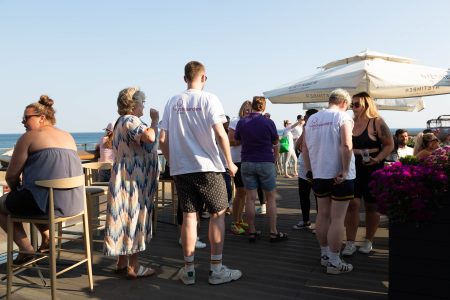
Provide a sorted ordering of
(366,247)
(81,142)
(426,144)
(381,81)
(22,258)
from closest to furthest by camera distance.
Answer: (22,258)
(366,247)
(426,144)
(381,81)
(81,142)

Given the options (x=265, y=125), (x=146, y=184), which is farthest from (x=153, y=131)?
(x=265, y=125)

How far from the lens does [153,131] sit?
3223 mm

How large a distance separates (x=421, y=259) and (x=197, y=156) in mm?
1710

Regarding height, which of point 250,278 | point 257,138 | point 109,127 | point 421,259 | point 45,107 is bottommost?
point 250,278

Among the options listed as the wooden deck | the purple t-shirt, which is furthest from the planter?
the purple t-shirt

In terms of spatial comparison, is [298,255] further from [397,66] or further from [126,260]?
[397,66]

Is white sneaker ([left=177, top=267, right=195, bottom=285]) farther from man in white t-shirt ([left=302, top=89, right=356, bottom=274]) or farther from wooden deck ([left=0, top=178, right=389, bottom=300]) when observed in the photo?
man in white t-shirt ([left=302, top=89, right=356, bottom=274])

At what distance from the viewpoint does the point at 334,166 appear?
11.0ft

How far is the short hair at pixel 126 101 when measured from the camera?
3.34 m

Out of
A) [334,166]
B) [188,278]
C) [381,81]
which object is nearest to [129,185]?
[188,278]

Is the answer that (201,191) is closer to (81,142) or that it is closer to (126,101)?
(126,101)

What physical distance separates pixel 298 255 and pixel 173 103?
2.00 meters

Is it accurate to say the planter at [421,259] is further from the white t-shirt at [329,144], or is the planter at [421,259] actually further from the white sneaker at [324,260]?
the white sneaker at [324,260]

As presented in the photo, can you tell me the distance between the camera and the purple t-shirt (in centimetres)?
439
